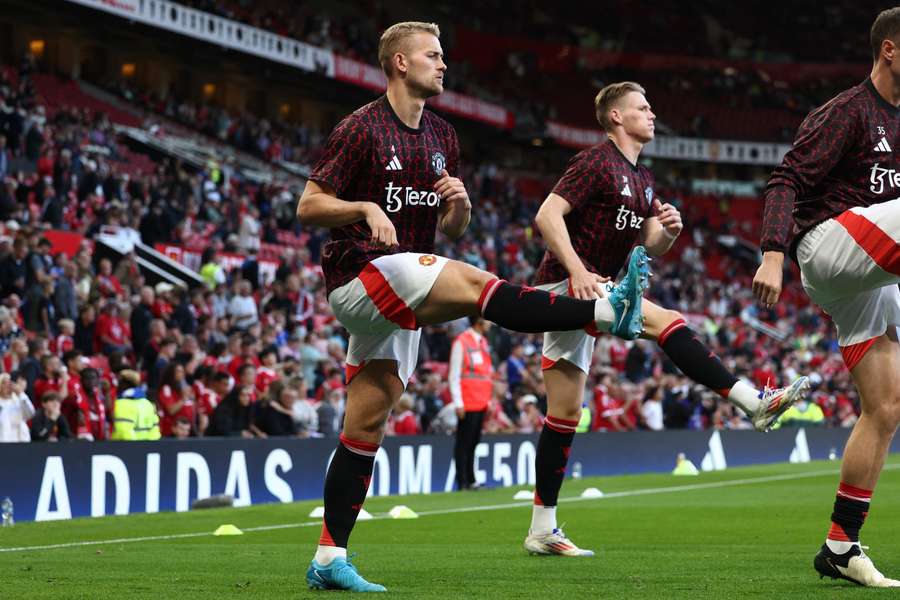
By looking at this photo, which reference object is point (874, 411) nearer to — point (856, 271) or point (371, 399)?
point (856, 271)

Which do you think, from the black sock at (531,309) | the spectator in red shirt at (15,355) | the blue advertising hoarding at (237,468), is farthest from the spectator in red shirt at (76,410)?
the black sock at (531,309)

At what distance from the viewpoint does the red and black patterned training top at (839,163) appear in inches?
224

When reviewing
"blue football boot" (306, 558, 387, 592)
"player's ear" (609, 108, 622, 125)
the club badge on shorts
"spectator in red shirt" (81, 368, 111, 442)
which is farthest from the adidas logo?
"spectator in red shirt" (81, 368, 111, 442)

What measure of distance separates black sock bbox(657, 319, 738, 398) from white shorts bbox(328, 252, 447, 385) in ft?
3.14

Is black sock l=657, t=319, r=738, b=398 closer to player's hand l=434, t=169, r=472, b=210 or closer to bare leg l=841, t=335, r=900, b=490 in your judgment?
bare leg l=841, t=335, r=900, b=490

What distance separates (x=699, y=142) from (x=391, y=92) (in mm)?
48810

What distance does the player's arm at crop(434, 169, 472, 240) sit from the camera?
18.7ft

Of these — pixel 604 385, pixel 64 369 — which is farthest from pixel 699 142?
pixel 64 369

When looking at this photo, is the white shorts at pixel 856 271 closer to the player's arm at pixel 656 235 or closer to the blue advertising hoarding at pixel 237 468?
the player's arm at pixel 656 235

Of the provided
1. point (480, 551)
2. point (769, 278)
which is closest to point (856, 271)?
point (769, 278)

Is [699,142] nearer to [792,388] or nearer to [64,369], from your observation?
[64,369]

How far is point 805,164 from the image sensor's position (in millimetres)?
5695

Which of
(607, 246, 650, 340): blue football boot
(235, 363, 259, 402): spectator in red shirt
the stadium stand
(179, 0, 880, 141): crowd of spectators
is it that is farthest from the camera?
(179, 0, 880, 141): crowd of spectators

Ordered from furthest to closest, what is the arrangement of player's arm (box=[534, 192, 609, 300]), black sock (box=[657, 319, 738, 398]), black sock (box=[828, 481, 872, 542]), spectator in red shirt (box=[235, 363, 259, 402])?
1. spectator in red shirt (box=[235, 363, 259, 402])
2. player's arm (box=[534, 192, 609, 300])
3. black sock (box=[828, 481, 872, 542])
4. black sock (box=[657, 319, 738, 398])
